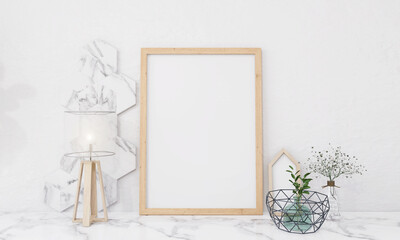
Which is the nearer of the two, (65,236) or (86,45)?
(65,236)

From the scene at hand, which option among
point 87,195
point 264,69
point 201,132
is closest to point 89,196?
point 87,195

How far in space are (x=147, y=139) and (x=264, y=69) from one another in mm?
598

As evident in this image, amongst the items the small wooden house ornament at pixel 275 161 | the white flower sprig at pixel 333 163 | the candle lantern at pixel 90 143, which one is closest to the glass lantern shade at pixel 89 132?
the candle lantern at pixel 90 143

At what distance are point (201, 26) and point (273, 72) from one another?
380 millimetres

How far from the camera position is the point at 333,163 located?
1.41m

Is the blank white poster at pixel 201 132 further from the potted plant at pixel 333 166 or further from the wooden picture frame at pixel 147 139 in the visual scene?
the potted plant at pixel 333 166

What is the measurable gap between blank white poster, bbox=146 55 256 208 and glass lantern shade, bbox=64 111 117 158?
165 mm

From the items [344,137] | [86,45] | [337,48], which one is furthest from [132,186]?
[337,48]

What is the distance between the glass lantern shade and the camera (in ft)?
4.49

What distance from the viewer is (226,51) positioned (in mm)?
1438

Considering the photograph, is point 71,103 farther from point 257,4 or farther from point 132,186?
point 257,4

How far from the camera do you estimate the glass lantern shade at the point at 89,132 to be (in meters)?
1.37

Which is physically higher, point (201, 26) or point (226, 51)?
point (201, 26)

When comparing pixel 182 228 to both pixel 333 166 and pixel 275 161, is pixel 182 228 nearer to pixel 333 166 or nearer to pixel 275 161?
pixel 275 161
